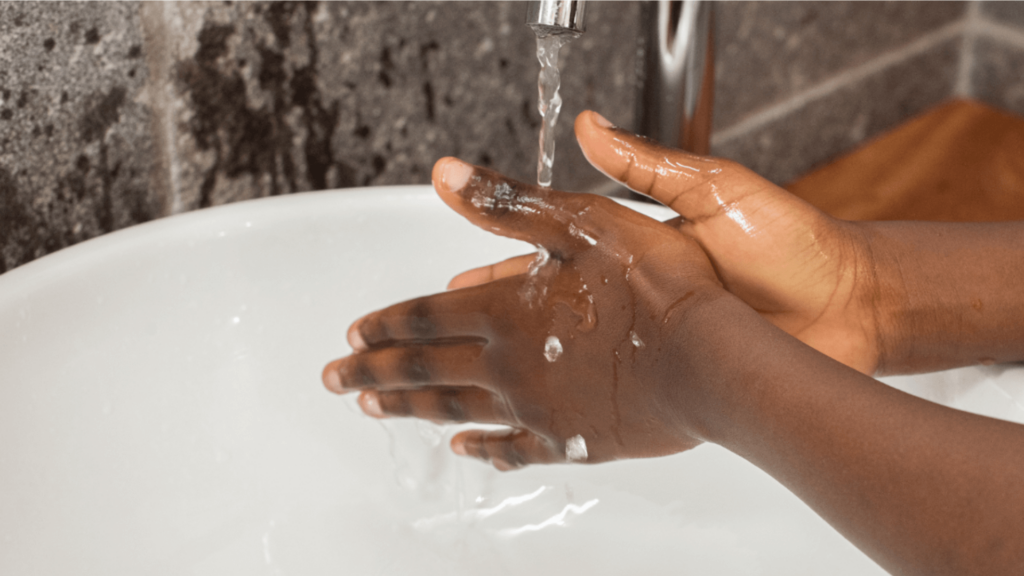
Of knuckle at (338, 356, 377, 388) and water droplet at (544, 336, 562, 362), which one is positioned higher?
water droplet at (544, 336, 562, 362)

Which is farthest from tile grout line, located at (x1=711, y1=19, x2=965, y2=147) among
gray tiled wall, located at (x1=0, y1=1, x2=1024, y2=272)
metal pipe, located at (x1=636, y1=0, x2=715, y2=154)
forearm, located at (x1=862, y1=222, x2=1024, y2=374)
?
forearm, located at (x1=862, y1=222, x2=1024, y2=374)

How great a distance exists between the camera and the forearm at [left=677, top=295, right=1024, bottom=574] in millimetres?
371

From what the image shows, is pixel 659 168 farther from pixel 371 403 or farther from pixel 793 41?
pixel 793 41

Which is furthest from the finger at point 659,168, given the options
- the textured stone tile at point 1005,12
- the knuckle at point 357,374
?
the textured stone tile at point 1005,12

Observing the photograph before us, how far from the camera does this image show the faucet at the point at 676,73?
667 millimetres

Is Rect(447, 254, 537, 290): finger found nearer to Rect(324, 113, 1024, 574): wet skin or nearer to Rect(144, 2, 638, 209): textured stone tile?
Rect(324, 113, 1024, 574): wet skin

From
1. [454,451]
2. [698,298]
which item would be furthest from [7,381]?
[698,298]

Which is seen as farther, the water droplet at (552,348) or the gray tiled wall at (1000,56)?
the gray tiled wall at (1000,56)

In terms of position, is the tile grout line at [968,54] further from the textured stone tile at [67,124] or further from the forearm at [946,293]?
the textured stone tile at [67,124]

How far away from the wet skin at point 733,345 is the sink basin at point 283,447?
0.15 feet

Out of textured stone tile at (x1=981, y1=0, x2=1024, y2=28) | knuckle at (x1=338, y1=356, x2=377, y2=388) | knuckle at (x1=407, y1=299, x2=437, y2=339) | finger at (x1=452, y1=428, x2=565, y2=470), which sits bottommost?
finger at (x1=452, y1=428, x2=565, y2=470)

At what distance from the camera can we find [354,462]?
A: 667mm

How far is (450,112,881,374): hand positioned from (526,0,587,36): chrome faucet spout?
57 millimetres

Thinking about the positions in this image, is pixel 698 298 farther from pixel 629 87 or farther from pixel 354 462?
pixel 629 87
